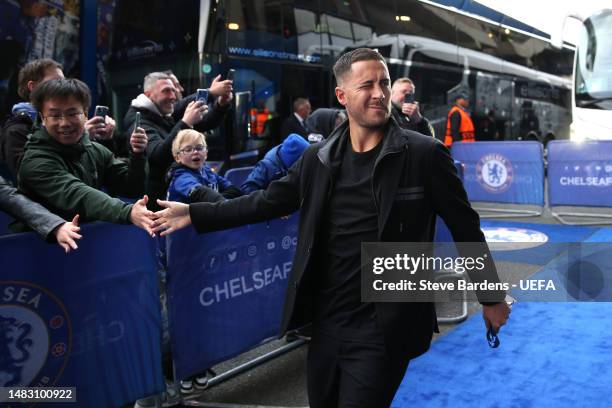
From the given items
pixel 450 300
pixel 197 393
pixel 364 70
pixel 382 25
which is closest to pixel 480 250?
pixel 364 70

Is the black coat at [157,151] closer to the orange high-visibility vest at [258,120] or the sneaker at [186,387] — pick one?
the sneaker at [186,387]

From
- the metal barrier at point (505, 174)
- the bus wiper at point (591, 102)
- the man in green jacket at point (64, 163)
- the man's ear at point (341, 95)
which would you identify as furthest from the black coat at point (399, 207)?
the bus wiper at point (591, 102)

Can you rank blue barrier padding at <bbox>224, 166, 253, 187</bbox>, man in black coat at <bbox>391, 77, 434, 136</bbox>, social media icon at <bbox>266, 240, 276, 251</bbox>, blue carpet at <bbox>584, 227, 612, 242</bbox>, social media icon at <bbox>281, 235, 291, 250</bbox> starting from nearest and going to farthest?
1. social media icon at <bbox>266, 240, 276, 251</bbox>
2. social media icon at <bbox>281, 235, 291, 250</bbox>
3. blue barrier padding at <bbox>224, 166, 253, 187</bbox>
4. man in black coat at <bbox>391, 77, 434, 136</bbox>
5. blue carpet at <bbox>584, 227, 612, 242</bbox>

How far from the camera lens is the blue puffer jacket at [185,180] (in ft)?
12.0

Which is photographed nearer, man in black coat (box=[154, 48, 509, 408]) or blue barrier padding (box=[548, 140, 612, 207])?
man in black coat (box=[154, 48, 509, 408])

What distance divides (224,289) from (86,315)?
94cm

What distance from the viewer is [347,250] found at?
87.8 inches

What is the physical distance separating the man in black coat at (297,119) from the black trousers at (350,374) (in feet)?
22.4

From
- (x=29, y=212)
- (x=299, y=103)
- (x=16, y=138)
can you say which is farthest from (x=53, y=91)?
(x=299, y=103)

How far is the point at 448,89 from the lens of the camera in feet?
42.8

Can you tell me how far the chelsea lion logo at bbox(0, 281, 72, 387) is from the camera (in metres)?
2.64

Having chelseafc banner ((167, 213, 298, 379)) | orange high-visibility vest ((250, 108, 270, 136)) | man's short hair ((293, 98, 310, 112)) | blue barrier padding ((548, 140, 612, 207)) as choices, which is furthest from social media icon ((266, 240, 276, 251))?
blue barrier padding ((548, 140, 612, 207))

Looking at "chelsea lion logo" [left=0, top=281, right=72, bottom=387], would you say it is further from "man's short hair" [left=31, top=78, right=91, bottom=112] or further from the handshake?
"man's short hair" [left=31, top=78, right=91, bottom=112]

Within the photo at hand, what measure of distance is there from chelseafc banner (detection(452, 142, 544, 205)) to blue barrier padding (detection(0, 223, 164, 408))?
316 inches
